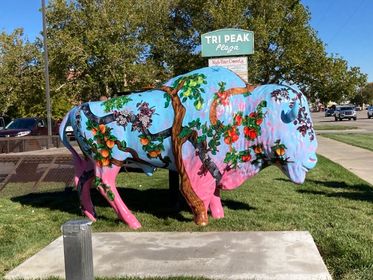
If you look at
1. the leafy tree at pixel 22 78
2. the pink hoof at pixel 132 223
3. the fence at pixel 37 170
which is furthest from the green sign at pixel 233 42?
the leafy tree at pixel 22 78

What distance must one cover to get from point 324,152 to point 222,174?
10.5 m

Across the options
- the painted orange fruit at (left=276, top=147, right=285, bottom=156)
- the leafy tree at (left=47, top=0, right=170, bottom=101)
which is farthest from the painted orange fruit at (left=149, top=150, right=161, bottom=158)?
the leafy tree at (left=47, top=0, right=170, bottom=101)

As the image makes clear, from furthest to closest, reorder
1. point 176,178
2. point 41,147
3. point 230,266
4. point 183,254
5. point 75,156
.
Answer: point 41,147 < point 176,178 < point 75,156 < point 183,254 < point 230,266

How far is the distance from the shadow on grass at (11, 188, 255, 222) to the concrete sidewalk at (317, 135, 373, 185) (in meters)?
3.90

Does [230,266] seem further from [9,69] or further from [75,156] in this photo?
[9,69]

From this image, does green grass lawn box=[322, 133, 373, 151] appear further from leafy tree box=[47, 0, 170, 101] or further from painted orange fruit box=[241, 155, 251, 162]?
painted orange fruit box=[241, 155, 251, 162]

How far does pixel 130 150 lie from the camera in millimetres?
5980

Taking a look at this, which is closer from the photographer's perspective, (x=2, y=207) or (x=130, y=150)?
(x=130, y=150)

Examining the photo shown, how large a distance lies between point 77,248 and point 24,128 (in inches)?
898

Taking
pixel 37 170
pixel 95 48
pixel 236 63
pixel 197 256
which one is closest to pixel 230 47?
pixel 236 63

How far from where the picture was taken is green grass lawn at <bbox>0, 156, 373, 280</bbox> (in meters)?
5.04

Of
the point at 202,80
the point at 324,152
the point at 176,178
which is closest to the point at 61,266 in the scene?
the point at 202,80

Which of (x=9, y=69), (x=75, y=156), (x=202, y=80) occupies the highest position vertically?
(x=9, y=69)

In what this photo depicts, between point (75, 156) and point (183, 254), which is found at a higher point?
point (75, 156)
